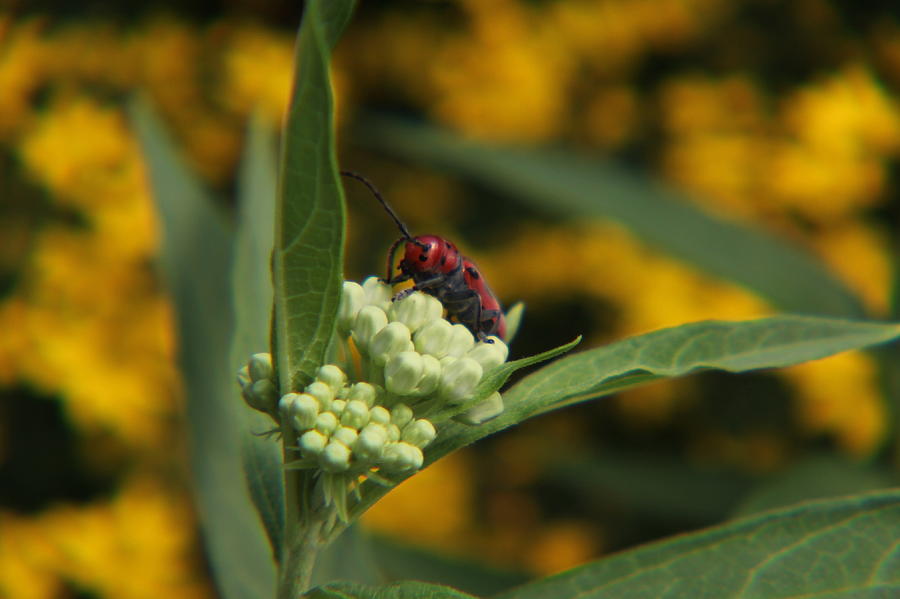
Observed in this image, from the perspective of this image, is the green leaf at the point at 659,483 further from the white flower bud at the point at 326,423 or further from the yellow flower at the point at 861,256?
the white flower bud at the point at 326,423

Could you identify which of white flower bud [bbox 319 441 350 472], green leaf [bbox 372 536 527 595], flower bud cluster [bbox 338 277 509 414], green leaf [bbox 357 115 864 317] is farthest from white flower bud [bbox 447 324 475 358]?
green leaf [bbox 357 115 864 317]

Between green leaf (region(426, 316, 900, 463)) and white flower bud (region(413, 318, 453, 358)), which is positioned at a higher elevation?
green leaf (region(426, 316, 900, 463))

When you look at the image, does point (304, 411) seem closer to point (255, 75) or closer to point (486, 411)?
point (486, 411)

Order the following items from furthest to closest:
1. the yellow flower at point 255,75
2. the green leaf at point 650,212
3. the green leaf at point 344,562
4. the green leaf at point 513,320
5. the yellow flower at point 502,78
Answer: the yellow flower at point 502,78 → the yellow flower at point 255,75 → the green leaf at point 650,212 → the green leaf at point 344,562 → the green leaf at point 513,320

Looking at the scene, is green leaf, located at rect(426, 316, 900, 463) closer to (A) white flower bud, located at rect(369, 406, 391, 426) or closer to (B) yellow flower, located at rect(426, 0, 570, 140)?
(A) white flower bud, located at rect(369, 406, 391, 426)

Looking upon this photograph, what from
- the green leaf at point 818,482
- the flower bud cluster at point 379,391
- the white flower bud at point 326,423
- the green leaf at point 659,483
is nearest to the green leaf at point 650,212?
the green leaf at point 818,482

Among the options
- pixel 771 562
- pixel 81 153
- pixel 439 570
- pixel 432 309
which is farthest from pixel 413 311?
pixel 81 153
